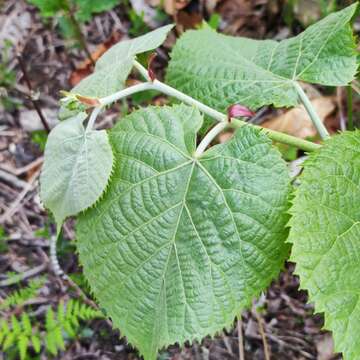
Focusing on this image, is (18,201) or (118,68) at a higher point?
(118,68)

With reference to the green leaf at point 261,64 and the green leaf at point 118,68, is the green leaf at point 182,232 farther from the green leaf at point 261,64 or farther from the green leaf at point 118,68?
the green leaf at point 261,64

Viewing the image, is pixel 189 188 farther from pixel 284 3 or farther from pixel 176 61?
pixel 284 3

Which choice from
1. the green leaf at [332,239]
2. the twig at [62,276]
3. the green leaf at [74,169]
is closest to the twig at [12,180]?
the twig at [62,276]

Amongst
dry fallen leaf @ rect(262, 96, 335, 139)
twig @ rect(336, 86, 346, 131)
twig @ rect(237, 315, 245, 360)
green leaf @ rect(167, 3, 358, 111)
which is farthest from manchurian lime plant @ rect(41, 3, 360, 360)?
twig @ rect(336, 86, 346, 131)

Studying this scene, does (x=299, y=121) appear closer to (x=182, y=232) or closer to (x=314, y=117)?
(x=314, y=117)

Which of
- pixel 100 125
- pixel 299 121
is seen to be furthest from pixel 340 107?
pixel 100 125

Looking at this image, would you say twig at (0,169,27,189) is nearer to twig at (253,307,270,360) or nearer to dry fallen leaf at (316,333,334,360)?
twig at (253,307,270,360)
